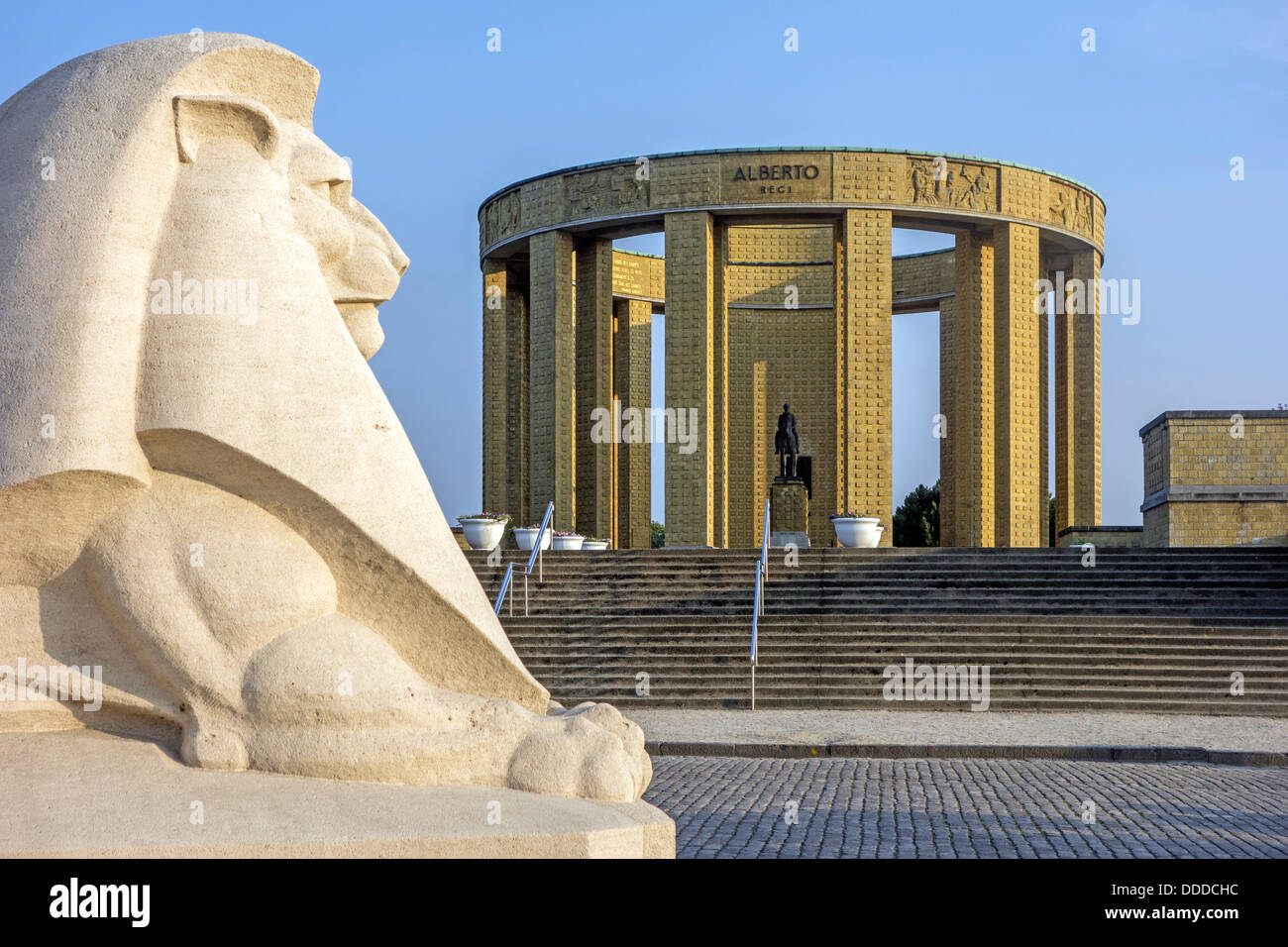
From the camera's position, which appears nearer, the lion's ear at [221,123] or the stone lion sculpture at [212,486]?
the stone lion sculpture at [212,486]

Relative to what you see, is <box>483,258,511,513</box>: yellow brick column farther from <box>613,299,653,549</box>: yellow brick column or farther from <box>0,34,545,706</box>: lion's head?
<box>0,34,545,706</box>: lion's head

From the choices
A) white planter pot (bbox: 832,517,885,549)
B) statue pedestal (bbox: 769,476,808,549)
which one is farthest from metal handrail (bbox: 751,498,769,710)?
statue pedestal (bbox: 769,476,808,549)

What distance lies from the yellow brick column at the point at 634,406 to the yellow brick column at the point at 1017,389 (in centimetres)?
828

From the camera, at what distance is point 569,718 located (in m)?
3.63

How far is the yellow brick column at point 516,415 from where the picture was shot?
2856 centimetres

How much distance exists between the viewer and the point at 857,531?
61.4ft

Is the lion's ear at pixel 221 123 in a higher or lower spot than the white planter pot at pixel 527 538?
higher

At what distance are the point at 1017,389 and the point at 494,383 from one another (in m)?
10.3

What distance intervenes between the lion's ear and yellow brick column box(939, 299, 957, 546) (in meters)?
23.2

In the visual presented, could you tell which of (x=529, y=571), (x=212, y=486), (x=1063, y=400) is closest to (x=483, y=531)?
(x=529, y=571)

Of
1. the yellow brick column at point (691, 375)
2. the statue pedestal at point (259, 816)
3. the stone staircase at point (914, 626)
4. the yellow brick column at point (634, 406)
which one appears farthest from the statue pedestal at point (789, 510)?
the statue pedestal at point (259, 816)

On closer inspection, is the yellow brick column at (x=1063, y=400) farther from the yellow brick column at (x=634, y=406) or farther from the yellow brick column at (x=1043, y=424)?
the yellow brick column at (x=634, y=406)
